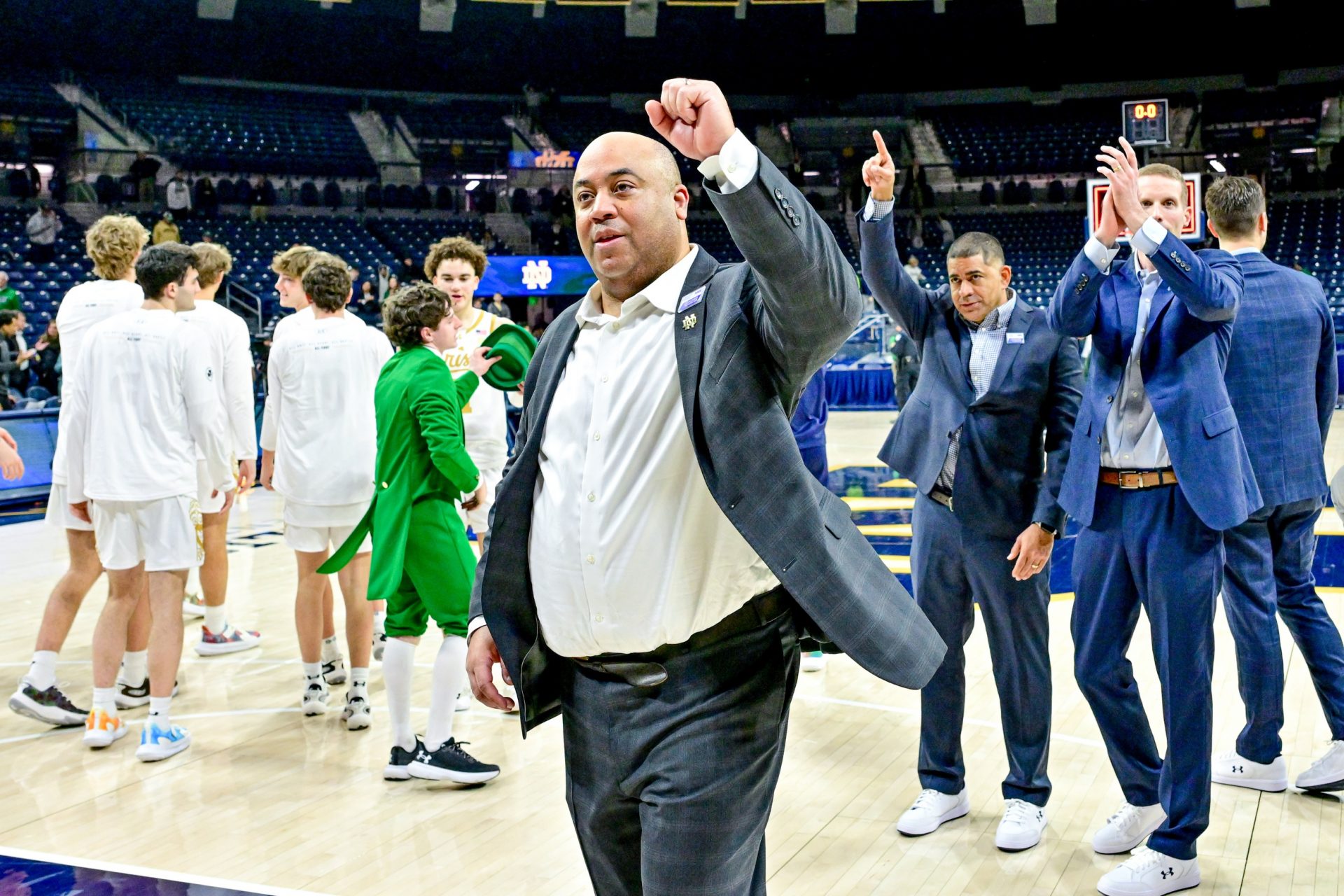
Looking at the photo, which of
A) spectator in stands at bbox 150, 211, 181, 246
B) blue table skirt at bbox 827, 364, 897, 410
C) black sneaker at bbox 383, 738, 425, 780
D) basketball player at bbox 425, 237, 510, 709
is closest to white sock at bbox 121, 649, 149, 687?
basketball player at bbox 425, 237, 510, 709

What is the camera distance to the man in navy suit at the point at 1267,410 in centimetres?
352

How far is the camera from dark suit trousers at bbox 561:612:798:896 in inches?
75.4

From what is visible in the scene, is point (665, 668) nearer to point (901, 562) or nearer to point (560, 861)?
point (560, 861)

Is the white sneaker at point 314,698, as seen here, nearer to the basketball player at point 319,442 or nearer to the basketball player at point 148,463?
the basketball player at point 319,442

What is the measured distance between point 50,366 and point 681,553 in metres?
11.4

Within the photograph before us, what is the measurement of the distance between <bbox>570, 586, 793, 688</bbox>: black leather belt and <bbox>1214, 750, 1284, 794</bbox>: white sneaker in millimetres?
2495

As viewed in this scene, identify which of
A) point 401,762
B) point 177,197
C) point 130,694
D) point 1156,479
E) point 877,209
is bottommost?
point 130,694

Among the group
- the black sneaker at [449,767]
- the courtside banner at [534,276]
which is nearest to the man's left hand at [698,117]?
the black sneaker at [449,767]

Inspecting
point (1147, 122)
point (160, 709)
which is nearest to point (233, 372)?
point (160, 709)

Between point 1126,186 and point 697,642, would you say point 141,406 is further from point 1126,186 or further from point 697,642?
point 1126,186

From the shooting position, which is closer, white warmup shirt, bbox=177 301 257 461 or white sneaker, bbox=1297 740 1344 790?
white sneaker, bbox=1297 740 1344 790

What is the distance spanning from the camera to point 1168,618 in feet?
9.95

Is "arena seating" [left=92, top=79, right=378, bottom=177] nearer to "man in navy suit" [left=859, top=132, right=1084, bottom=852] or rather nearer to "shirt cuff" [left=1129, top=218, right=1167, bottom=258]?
"man in navy suit" [left=859, top=132, right=1084, bottom=852]

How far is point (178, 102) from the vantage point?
81.9 ft
